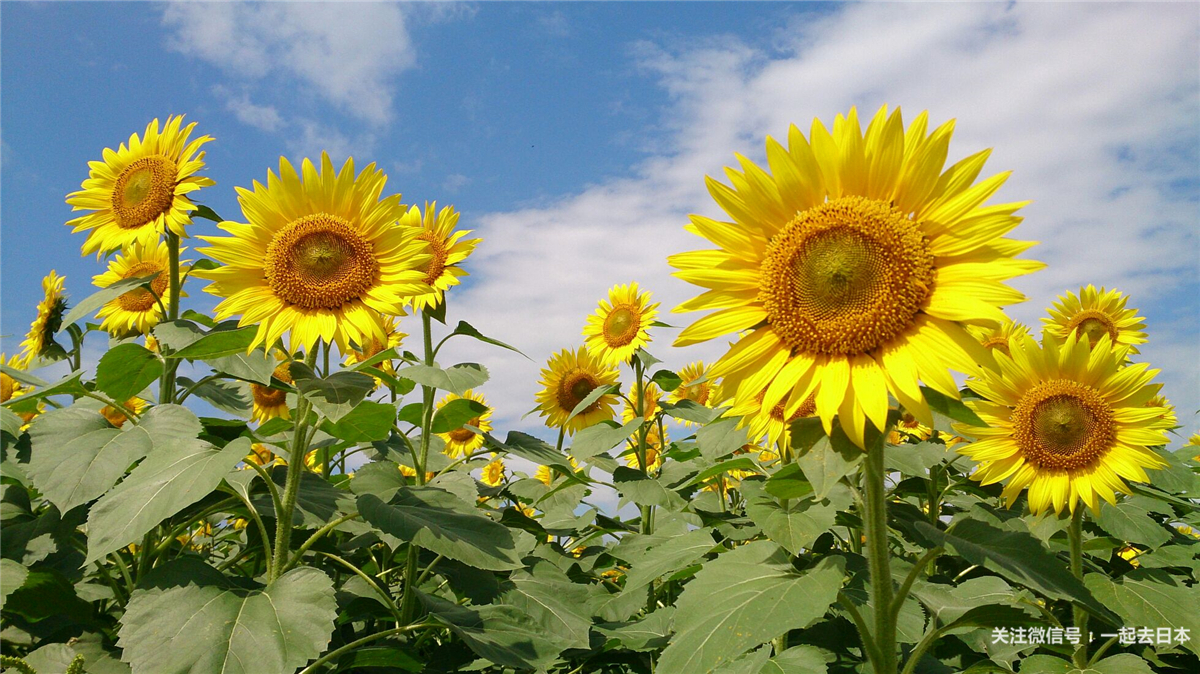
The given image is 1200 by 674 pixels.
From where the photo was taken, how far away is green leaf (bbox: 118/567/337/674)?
246 centimetres

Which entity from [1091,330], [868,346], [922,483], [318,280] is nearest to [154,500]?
[318,280]

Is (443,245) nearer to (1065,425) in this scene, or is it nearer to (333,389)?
(333,389)

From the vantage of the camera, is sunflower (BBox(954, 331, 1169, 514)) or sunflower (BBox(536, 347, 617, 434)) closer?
sunflower (BBox(954, 331, 1169, 514))

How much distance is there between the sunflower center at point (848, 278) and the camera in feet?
7.46

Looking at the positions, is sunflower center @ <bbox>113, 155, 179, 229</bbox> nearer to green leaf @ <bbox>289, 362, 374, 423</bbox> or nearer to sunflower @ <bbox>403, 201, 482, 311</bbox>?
sunflower @ <bbox>403, 201, 482, 311</bbox>

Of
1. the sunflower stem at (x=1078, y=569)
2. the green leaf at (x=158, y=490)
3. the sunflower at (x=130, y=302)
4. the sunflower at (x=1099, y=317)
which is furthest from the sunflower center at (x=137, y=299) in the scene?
the sunflower at (x=1099, y=317)

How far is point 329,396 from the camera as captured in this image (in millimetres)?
2676

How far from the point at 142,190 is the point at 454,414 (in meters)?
1.91

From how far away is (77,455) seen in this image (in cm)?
307

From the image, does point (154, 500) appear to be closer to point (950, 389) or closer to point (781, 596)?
point (781, 596)

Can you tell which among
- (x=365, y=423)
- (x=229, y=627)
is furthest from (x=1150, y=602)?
(x=229, y=627)

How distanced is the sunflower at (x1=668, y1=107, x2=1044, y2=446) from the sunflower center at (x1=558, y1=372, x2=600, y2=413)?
16.6 ft

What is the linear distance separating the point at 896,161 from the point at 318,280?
223 cm

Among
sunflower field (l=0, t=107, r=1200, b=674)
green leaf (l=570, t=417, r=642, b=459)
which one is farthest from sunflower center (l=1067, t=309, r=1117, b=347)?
green leaf (l=570, t=417, r=642, b=459)
